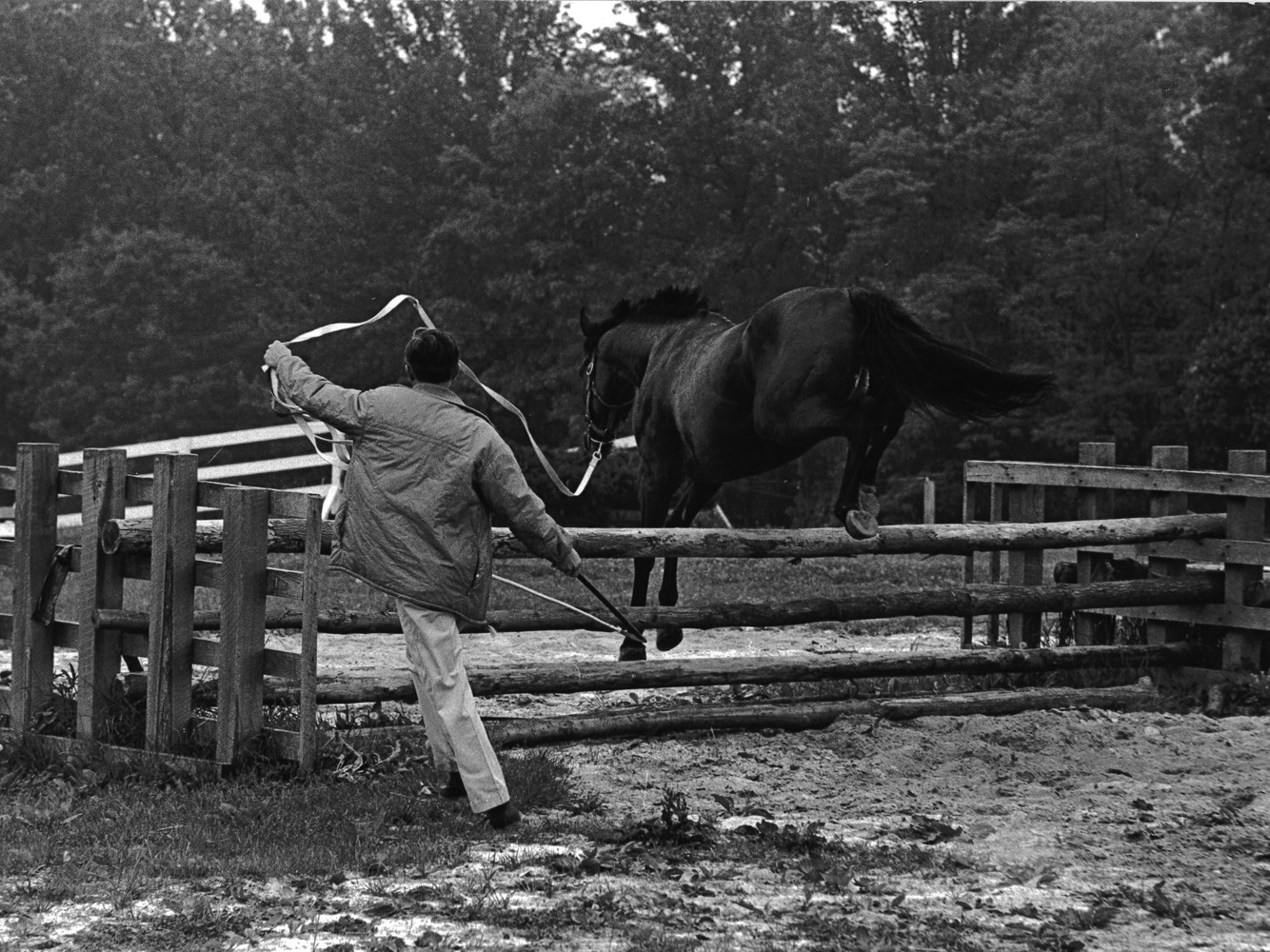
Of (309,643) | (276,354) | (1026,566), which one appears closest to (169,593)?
(309,643)

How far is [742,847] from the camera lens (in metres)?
6.03

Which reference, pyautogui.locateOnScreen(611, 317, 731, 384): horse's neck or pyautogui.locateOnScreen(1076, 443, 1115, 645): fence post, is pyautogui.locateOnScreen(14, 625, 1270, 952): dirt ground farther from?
pyautogui.locateOnScreen(611, 317, 731, 384): horse's neck

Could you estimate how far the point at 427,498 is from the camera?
6.03m

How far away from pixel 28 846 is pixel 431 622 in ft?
5.37

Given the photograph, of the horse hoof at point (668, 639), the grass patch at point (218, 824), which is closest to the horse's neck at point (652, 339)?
the horse hoof at point (668, 639)

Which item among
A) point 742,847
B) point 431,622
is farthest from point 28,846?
point 742,847

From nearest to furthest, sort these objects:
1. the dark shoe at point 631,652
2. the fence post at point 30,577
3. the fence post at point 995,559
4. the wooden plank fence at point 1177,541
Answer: the fence post at point 30,577, the dark shoe at point 631,652, the wooden plank fence at point 1177,541, the fence post at point 995,559

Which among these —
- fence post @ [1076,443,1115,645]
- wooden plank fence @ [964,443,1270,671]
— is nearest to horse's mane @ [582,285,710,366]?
wooden plank fence @ [964,443,1270,671]

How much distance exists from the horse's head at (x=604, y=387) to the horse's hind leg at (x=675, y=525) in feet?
3.42

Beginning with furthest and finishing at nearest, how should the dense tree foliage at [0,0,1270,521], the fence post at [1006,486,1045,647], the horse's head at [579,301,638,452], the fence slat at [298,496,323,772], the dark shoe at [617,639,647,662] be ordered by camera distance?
the dense tree foliage at [0,0,1270,521]
the horse's head at [579,301,638,452]
the fence post at [1006,486,1045,647]
the dark shoe at [617,639,647,662]
the fence slat at [298,496,323,772]

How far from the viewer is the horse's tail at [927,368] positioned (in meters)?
8.20

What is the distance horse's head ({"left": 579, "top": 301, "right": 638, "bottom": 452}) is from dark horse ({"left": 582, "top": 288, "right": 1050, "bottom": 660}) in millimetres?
531

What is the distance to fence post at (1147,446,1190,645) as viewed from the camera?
1007 cm

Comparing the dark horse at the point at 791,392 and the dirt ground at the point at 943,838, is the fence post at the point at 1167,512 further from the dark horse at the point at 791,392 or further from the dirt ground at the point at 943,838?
the dark horse at the point at 791,392
